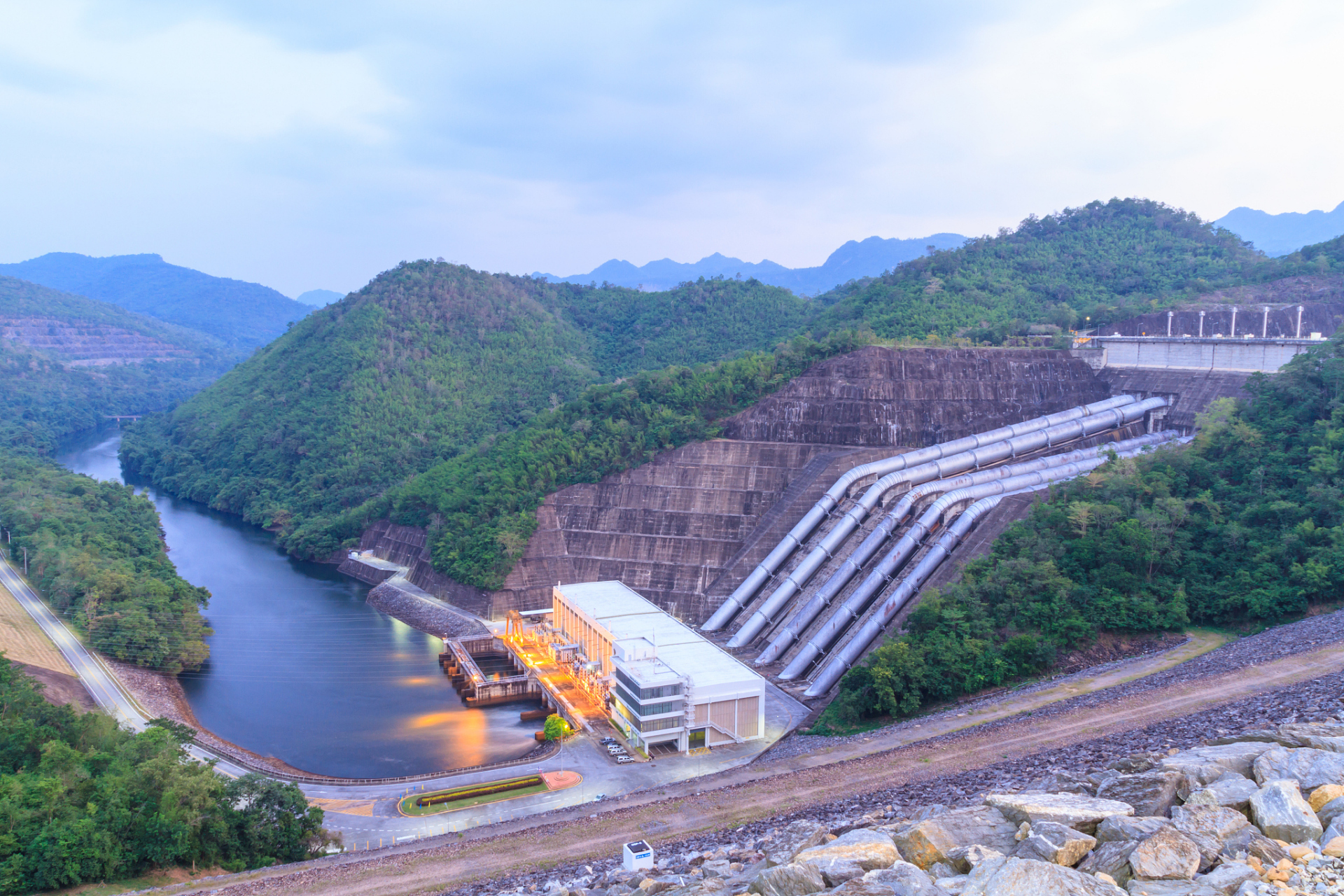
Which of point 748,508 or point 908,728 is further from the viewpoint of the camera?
point 748,508

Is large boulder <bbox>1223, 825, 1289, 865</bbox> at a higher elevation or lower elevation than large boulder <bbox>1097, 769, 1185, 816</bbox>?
higher

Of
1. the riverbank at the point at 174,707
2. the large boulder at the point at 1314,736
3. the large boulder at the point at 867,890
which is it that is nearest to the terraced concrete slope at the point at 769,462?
the riverbank at the point at 174,707

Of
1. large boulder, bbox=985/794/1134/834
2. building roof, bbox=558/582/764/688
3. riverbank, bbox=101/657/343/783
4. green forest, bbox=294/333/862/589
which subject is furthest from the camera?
green forest, bbox=294/333/862/589

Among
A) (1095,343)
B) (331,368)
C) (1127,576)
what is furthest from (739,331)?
(1127,576)

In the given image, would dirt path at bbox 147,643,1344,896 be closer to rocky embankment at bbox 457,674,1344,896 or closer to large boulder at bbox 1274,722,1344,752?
rocky embankment at bbox 457,674,1344,896

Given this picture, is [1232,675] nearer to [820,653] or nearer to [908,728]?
[908,728]

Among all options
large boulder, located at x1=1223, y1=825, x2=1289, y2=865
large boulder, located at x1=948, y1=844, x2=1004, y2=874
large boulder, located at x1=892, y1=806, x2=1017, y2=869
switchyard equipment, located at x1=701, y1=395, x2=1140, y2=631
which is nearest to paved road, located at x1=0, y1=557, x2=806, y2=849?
switchyard equipment, located at x1=701, y1=395, x2=1140, y2=631

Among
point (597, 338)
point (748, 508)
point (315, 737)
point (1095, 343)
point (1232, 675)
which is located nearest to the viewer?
point (1232, 675)

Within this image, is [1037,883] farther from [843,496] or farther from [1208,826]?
[843,496]
